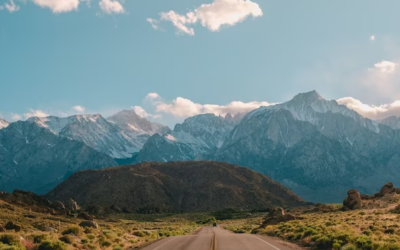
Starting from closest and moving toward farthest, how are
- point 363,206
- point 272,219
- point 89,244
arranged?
1. point 89,244
2. point 272,219
3. point 363,206

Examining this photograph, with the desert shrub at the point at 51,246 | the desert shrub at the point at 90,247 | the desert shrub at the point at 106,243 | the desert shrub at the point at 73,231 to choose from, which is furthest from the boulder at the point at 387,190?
the desert shrub at the point at 51,246

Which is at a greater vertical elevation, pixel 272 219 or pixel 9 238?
pixel 9 238

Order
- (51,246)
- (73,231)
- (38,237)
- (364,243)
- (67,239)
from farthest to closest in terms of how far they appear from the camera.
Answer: (73,231) < (67,239) < (38,237) < (51,246) < (364,243)

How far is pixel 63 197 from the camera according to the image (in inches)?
6969

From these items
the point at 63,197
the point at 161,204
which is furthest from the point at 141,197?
the point at 63,197

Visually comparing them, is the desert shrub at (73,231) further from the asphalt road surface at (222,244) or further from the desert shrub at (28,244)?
the desert shrub at (28,244)

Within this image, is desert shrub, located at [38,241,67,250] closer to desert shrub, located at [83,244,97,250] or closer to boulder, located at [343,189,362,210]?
desert shrub, located at [83,244,97,250]

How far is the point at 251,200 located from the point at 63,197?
9446 cm

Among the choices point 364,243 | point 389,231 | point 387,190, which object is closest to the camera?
point 364,243

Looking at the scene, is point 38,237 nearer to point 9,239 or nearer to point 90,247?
point 9,239

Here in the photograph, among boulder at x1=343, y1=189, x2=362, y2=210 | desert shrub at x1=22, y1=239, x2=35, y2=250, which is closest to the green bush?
desert shrub at x1=22, y1=239, x2=35, y2=250

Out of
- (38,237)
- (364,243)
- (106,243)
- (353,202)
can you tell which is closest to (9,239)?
(38,237)

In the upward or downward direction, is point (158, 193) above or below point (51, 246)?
below

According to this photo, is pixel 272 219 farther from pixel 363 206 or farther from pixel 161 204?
pixel 161 204
